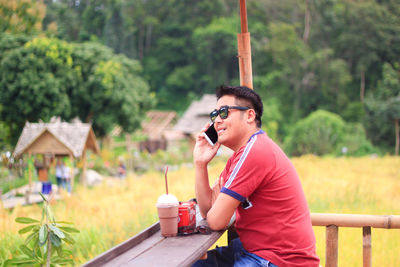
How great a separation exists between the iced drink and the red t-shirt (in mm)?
263

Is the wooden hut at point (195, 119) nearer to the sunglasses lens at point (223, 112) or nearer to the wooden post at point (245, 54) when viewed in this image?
the wooden post at point (245, 54)

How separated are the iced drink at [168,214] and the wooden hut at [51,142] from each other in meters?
8.85

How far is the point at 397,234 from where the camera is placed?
383cm

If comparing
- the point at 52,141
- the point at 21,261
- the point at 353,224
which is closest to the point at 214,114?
the point at 353,224

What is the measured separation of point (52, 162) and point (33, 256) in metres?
10.9

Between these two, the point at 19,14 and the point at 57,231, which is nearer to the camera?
the point at 57,231

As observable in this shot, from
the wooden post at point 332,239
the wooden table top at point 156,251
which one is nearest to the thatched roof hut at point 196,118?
the wooden post at point 332,239

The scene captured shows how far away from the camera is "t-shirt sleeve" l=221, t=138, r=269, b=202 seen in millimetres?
1964

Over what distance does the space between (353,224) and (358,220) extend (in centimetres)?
4

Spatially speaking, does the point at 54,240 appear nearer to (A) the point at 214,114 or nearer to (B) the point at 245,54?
(A) the point at 214,114

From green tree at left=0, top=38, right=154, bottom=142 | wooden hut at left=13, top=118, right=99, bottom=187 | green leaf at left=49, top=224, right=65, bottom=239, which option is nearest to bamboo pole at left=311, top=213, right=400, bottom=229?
green leaf at left=49, top=224, right=65, bottom=239

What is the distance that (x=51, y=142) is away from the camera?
415 inches

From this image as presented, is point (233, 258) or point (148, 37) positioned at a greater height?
point (148, 37)

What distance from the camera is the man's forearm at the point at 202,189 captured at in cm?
227
